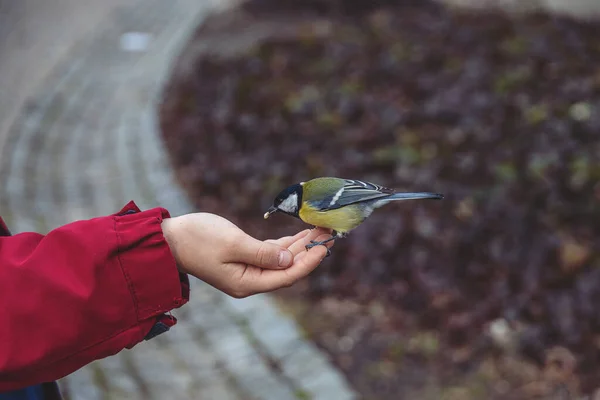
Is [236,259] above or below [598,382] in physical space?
above

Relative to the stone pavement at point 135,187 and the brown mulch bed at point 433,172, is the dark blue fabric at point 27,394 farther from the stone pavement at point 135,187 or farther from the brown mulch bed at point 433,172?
the brown mulch bed at point 433,172

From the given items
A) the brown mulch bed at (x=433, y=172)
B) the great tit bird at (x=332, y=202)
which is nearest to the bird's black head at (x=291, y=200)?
the great tit bird at (x=332, y=202)

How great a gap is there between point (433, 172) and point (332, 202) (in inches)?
82.3

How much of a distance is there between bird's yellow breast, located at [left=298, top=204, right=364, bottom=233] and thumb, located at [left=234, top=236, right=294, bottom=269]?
18.5 inches

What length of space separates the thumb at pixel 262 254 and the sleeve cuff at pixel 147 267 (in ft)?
1.20

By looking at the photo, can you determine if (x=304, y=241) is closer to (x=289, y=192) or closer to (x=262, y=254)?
(x=289, y=192)

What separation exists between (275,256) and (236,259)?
13 centimetres

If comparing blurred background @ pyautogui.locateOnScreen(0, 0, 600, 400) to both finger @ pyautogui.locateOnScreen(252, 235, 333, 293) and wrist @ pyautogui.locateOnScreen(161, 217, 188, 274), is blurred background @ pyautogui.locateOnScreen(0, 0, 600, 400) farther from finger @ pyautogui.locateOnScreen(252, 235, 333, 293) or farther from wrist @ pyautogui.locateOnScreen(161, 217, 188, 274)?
wrist @ pyautogui.locateOnScreen(161, 217, 188, 274)

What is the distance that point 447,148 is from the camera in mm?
4969

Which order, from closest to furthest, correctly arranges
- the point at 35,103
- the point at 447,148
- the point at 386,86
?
the point at 447,148 → the point at 386,86 → the point at 35,103

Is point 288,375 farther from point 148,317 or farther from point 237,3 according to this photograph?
point 237,3

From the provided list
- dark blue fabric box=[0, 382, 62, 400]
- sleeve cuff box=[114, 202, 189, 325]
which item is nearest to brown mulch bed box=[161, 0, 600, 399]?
dark blue fabric box=[0, 382, 62, 400]

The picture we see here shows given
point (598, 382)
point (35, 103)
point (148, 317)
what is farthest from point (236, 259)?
point (35, 103)

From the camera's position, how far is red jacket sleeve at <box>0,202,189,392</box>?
167 centimetres
